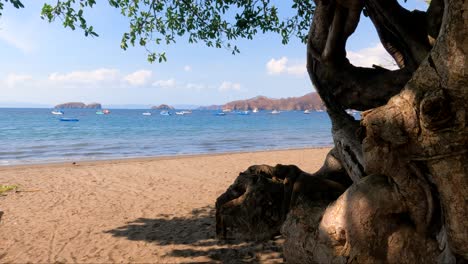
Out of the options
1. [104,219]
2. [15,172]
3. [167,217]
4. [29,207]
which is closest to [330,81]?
[167,217]

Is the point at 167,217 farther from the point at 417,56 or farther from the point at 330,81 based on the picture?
the point at 417,56

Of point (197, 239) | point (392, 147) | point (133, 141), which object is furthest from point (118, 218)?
point (133, 141)

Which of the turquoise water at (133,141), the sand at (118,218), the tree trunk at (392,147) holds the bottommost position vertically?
the turquoise water at (133,141)

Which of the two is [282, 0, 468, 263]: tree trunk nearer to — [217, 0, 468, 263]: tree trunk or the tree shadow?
[217, 0, 468, 263]: tree trunk

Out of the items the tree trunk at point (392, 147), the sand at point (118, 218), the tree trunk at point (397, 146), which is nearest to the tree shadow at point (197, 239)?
the sand at point (118, 218)

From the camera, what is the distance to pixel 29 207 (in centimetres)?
1039

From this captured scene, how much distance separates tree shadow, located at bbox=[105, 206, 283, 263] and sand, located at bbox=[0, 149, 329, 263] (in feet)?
0.05

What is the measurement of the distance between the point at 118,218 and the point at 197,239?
2943 mm

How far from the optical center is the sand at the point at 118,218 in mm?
6496

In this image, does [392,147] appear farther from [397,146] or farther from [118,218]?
[118,218]

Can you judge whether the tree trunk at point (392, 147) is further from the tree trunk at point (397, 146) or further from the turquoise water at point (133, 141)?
the turquoise water at point (133, 141)

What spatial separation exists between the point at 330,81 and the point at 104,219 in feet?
21.6

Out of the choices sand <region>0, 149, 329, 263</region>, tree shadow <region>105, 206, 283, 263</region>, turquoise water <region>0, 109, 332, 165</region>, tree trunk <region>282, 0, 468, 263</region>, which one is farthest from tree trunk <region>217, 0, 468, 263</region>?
turquoise water <region>0, 109, 332, 165</region>

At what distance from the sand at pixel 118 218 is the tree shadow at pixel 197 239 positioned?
0.02m
